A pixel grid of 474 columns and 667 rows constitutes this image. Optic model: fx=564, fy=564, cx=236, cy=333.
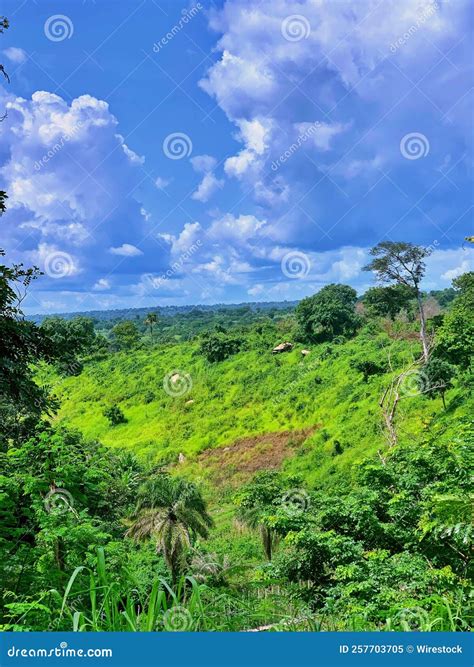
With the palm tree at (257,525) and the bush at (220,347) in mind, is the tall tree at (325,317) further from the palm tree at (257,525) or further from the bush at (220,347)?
the palm tree at (257,525)

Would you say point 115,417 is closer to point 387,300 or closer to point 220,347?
point 220,347

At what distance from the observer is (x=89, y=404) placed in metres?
41.8

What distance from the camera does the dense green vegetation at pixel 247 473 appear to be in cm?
334

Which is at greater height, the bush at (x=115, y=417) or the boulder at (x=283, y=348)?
the boulder at (x=283, y=348)

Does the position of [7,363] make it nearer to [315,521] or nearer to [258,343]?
[315,521]

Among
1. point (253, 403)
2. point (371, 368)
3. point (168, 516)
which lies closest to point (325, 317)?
point (253, 403)

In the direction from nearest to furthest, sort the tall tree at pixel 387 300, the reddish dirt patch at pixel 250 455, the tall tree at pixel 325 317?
the reddish dirt patch at pixel 250 455 < the tall tree at pixel 387 300 < the tall tree at pixel 325 317

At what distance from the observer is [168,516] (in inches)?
498

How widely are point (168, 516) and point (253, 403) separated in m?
21.5

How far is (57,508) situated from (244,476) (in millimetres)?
23300

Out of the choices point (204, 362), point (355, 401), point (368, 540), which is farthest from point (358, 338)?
point (368, 540)

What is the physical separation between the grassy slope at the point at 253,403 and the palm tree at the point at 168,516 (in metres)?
8.61

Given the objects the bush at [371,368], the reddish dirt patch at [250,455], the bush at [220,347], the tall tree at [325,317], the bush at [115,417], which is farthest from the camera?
the bush at [220,347]

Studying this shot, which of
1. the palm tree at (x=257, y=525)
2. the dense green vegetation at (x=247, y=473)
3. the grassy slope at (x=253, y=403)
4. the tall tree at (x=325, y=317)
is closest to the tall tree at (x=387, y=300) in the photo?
the dense green vegetation at (x=247, y=473)
